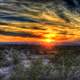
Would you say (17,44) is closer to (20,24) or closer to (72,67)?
(72,67)

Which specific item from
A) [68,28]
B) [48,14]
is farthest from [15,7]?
[68,28]

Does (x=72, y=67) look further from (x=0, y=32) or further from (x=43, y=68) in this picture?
(x=0, y=32)

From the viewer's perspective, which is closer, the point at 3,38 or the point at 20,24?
the point at 3,38

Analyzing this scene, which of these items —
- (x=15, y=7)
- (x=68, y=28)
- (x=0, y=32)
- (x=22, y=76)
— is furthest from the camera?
(x=15, y=7)

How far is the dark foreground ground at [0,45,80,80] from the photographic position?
4.32 metres

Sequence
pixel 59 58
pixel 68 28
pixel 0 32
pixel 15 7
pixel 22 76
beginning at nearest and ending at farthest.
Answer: pixel 22 76, pixel 59 58, pixel 0 32, pixel 68 28, pixel 15 7

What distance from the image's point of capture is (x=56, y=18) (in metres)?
7.26

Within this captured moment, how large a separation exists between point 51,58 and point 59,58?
110 millimetres

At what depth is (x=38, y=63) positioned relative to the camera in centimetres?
445

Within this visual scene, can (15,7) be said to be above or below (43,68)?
above

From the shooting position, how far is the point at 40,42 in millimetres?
4941

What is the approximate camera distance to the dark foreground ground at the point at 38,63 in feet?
14.2

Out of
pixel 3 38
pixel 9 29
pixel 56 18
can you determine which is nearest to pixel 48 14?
pixel 56 18

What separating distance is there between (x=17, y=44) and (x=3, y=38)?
53cm
